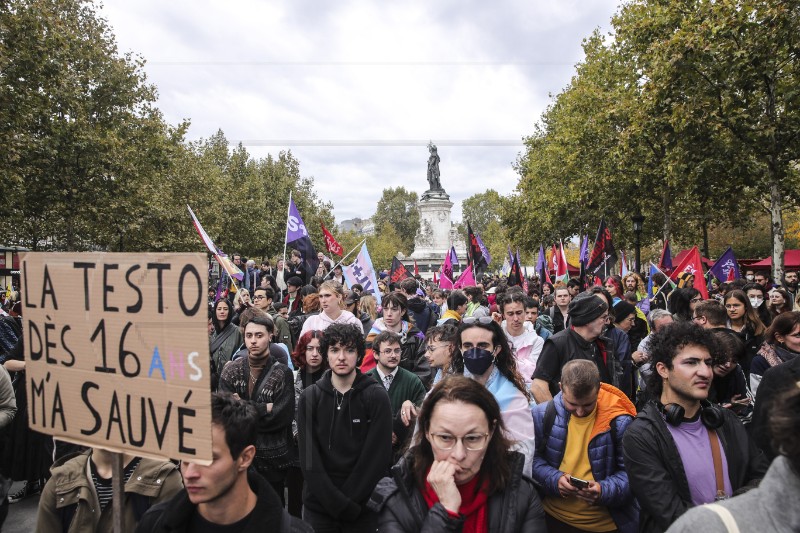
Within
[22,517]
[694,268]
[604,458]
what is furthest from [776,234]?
[22,517]

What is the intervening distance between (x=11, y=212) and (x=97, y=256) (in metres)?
20.1

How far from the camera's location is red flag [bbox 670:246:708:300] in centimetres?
1034

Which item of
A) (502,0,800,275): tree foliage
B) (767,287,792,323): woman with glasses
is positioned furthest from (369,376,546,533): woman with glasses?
(502,0,800,275): tree foliage

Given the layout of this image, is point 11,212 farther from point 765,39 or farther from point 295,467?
point 765,39

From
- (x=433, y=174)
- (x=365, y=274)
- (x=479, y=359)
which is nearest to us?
(x=479, y=359)

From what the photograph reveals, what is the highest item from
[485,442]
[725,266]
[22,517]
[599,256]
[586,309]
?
[599,256]

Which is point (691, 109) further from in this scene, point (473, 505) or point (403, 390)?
point (473, 505)

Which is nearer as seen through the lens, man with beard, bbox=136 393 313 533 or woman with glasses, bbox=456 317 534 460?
man with beard, bbox=136 393 313 533

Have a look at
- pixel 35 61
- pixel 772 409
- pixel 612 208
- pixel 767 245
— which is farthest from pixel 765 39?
pixel 767 245

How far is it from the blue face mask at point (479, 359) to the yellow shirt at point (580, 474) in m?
0.56

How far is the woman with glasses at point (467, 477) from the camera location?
7.28 ft

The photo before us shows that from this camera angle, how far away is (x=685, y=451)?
273cm

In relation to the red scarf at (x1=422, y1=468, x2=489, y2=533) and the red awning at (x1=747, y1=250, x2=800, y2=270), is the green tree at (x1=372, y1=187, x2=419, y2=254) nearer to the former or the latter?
the red awning at (x1=747, y1=250, x2=800, y2=270)

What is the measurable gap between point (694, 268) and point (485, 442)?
9924 mm
